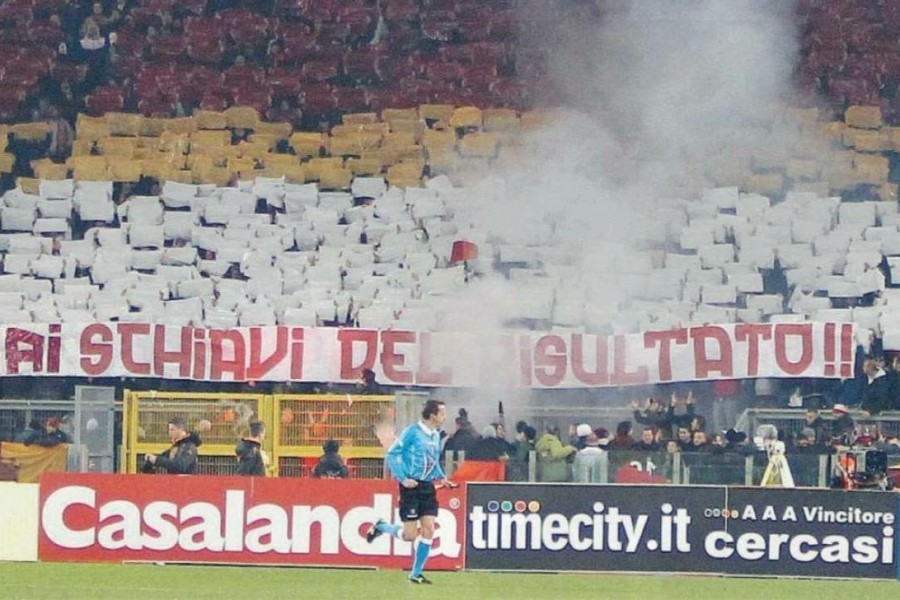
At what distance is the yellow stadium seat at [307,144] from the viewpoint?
31.6 meters

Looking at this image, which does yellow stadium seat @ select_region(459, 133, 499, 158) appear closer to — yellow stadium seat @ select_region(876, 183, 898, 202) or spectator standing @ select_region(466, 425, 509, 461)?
yellow stadium seat @ select_region(876, 183, 898, 202)

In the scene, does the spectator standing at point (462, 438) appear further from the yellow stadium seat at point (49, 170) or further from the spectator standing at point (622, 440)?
the yellow stadium seat at point (49, 170)

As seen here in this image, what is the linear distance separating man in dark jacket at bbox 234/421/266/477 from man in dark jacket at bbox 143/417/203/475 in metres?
0.47

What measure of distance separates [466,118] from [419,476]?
14.9 m

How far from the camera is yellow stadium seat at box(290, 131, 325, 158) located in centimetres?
3156

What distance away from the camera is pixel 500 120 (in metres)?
31.6

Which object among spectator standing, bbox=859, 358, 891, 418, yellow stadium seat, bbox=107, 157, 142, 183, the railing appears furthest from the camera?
yellow stadium seat, bbox=107, 157, 142, 183

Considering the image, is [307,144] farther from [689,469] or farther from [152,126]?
[689,469]

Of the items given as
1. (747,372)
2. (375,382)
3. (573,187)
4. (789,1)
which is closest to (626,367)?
(747,372)

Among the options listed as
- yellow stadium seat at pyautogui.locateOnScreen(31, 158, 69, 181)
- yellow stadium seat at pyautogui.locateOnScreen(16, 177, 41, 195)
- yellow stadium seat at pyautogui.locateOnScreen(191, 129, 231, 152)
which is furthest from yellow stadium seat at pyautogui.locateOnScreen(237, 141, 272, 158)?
yellow stadium seat at pyautogui.locateOnScreen(16, 177, 41, 195)

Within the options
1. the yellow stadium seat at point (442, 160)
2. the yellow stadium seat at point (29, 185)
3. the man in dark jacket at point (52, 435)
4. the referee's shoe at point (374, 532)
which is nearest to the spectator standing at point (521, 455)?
the referee's shoe at point (374, 532)

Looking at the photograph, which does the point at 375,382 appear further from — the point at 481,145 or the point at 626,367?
the point at 481,145

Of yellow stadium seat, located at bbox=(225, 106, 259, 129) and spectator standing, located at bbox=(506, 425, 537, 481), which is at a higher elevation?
yellow stadium seat, located at bbox=(225, 106, 259, 129)

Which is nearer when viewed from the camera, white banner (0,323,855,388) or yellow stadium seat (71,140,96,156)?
white banner (0,323,855,388)
